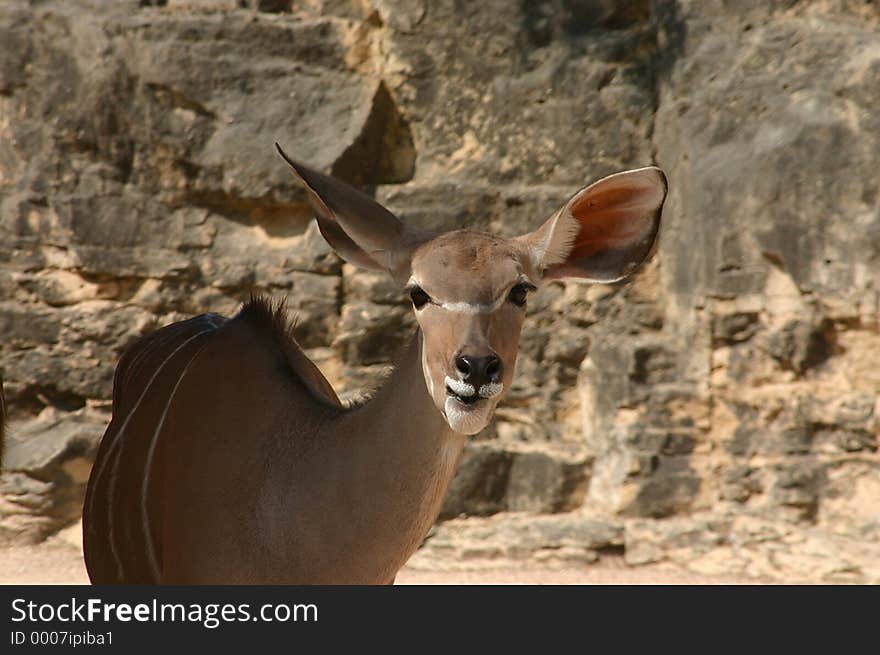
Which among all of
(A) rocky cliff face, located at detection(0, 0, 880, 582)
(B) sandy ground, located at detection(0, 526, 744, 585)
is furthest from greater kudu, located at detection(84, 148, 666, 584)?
(A) rocky cliff face, located at detection(0, 0, 880, 582)

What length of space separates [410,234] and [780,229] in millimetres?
3391

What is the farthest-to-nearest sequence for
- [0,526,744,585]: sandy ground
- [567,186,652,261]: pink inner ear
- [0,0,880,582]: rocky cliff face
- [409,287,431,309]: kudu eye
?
1. [0,0,880,582]: rocky cliff face
2. [0,526,744,585]: sandy ground
3. [567,186,652,261]: pink inner ear
4. [409,287,431,309]: kudu eye

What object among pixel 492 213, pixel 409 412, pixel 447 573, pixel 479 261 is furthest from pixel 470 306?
pixel 492 213

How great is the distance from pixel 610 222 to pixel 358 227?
64 centimetres

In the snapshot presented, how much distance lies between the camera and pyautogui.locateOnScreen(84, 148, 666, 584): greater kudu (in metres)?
2.58

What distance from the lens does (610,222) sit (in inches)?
118

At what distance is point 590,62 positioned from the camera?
21.4 feet

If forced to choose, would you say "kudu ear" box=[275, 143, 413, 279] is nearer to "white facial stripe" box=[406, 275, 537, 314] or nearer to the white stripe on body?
"white facial stripe" box=[406, 275, 537, 314]

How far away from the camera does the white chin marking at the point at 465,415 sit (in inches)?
95.7

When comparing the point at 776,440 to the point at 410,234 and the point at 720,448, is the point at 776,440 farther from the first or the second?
the point at 410,234

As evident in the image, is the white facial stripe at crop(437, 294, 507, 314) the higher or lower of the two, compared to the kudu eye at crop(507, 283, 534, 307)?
lower

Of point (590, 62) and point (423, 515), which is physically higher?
point (590, 62)

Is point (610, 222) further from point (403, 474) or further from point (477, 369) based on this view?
point (403, 474)

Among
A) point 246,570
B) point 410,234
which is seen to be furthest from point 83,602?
point 410,234
